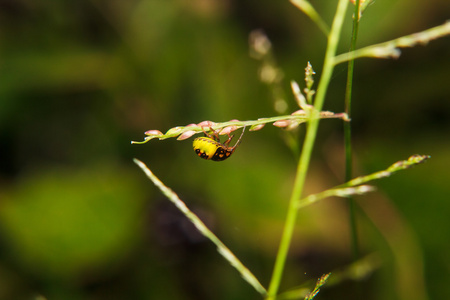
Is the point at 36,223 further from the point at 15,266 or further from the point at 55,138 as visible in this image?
the point at 55,138

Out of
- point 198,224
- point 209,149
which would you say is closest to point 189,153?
point 209,149

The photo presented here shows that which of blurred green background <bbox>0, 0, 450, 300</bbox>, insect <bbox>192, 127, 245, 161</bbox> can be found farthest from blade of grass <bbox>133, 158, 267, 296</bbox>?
blurred green background <bbox>0, 0, 450, 300</bbox>

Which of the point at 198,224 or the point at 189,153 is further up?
the point at 189,153

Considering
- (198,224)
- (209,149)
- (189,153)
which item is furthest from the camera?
(189,153)

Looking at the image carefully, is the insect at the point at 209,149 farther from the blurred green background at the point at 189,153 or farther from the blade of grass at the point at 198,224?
the blurred green background at the point at 189,153

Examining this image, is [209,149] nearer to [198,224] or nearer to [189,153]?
[198,224]

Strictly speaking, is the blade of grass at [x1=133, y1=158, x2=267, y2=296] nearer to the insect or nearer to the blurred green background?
the insect

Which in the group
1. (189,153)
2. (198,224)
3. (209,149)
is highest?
(189,153)

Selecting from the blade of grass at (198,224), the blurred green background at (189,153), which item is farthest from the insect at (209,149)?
the blurred green background at (189,153)
